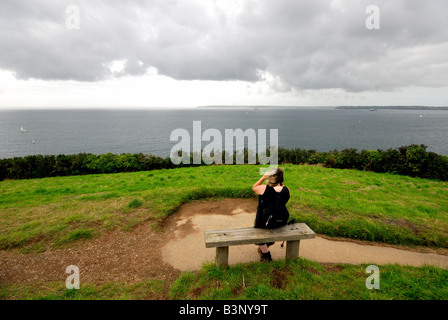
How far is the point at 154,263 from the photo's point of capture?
17.9 feet

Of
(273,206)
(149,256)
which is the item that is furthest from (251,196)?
(149,256)

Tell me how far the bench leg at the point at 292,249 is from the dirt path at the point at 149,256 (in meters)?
0.53

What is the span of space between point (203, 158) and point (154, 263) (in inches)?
629

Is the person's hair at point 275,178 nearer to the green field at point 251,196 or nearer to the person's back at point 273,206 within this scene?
the person's back at point 273,206

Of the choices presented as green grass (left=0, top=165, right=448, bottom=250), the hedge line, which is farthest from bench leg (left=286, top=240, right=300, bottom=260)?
the hedge line

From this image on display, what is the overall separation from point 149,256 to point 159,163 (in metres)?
14.9

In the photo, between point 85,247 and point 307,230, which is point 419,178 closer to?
point 307,230

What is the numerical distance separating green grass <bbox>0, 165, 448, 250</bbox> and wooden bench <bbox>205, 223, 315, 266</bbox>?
7.45 feet

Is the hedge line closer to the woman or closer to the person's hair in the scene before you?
the woman

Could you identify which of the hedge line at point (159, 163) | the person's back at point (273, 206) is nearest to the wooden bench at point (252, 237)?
the person's back at point (273, 206)

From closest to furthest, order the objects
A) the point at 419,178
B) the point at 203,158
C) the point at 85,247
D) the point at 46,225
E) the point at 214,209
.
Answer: the point at 85,247 < the point at 46,225 < the point at 214,209 < the point at 419,178 < the point at 203,158

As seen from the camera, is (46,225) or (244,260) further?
(46,225)
